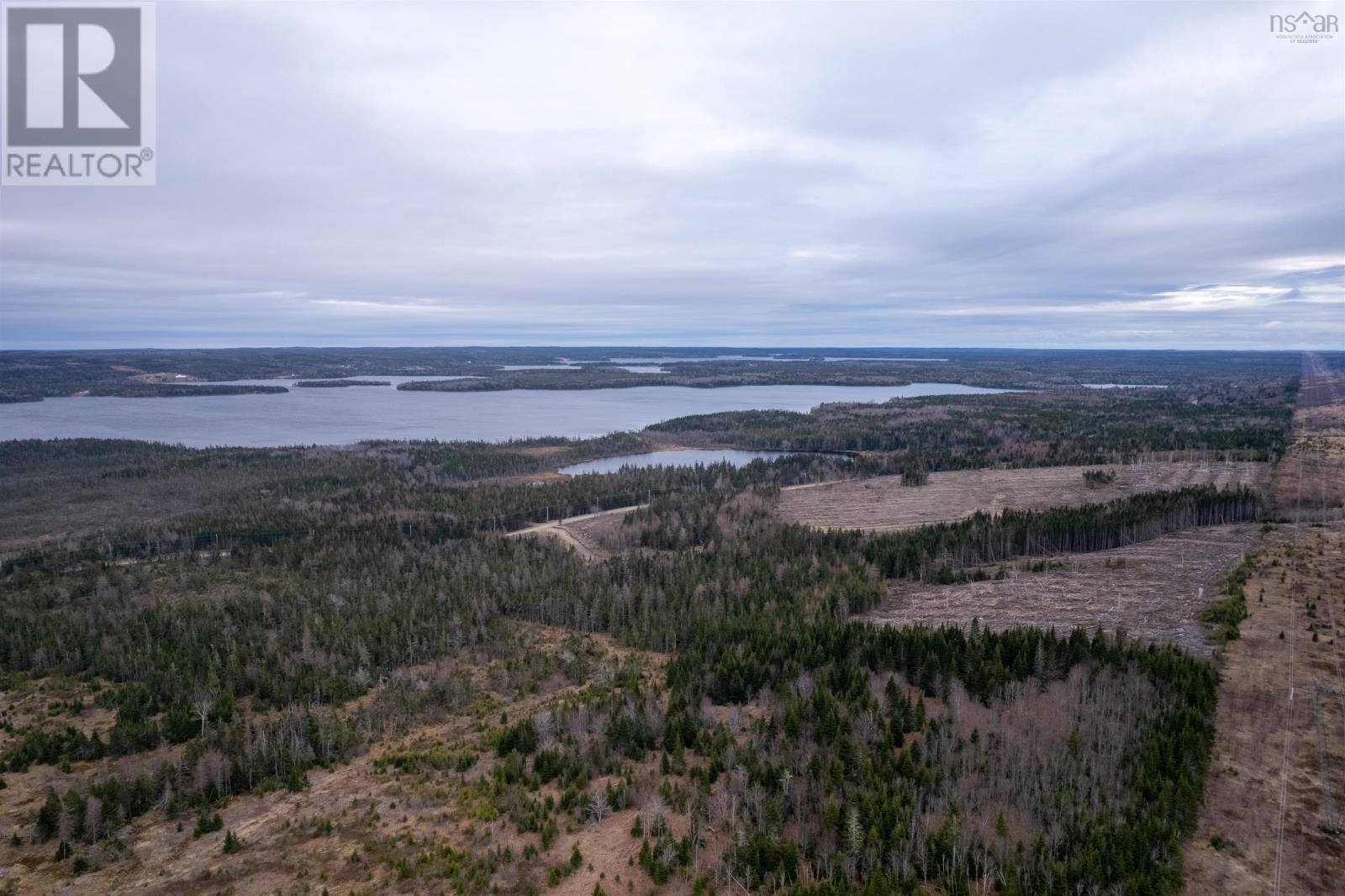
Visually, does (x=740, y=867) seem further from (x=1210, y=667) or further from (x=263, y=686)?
(x=263, y=686)

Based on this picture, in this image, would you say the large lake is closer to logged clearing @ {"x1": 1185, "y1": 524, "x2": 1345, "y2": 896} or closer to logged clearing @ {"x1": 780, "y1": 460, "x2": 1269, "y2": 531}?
logged clearing @ {"x1": 780, "y1": 460, "x2": 1269, "y2": 531}

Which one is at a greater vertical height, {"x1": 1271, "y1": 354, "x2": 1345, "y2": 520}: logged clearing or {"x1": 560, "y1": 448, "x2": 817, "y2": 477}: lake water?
{"x1": 1271, "y1": 354, "x2": 1345, "y2": 520}: logged clearing

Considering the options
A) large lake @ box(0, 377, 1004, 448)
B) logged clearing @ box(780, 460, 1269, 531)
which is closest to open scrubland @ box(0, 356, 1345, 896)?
logged clearing @ box(780, 460, 1269, 531)

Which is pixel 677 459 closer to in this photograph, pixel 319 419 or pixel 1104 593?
pixel 1104 593

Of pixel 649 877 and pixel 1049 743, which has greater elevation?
pixel 1049 743

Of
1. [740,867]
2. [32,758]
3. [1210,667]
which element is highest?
[1210,667]

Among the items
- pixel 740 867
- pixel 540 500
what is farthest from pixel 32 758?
pixel 540 500
